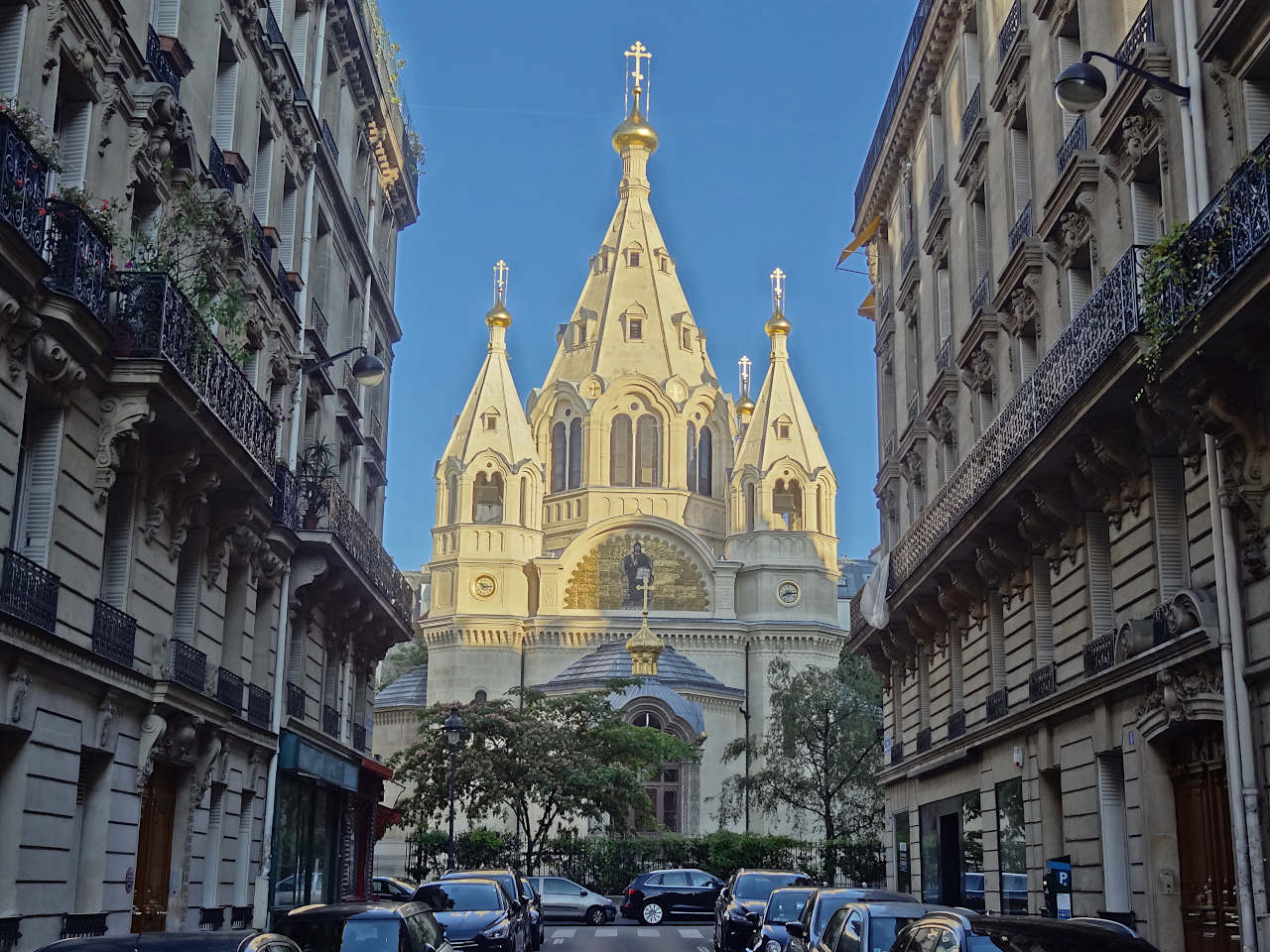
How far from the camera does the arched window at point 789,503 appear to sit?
77.7 m

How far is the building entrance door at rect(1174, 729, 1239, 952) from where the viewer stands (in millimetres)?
14828

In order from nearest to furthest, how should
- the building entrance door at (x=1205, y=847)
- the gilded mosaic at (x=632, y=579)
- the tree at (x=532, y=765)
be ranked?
1. the building entrance door at (x=1205, y=847)
2. the tree at (x=532, y=765)
3. the gilded mosaic at (x=632, y=579)

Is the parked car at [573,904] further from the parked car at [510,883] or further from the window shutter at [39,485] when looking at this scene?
the window shutter at [39,485]

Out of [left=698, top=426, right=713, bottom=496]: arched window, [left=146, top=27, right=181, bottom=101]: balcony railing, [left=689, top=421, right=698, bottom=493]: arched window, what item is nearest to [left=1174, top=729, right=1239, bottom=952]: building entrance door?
[left=146, top=27, right=181, bottom=101]: balcony railing

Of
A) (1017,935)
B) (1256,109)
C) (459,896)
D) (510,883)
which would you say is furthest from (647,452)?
(1017,935)

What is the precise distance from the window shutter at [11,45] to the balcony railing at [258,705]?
10431 millimetres

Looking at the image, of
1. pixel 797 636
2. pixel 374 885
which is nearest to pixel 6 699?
pixel 374 885

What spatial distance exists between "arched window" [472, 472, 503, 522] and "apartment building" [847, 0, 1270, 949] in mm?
47608

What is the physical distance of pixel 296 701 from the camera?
24469mm

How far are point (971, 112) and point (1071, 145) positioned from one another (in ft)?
19.8

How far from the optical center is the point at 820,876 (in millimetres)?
50156

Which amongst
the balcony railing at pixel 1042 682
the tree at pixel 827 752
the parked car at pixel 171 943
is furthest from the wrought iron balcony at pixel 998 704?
the tree at pixel 827 752

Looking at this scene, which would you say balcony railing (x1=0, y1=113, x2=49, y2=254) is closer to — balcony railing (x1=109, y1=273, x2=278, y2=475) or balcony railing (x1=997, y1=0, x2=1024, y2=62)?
balcony railing (x1=109, y1=273, x2=278, y2=475)

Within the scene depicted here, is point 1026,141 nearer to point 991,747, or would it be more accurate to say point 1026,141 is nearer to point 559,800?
point 991,747
